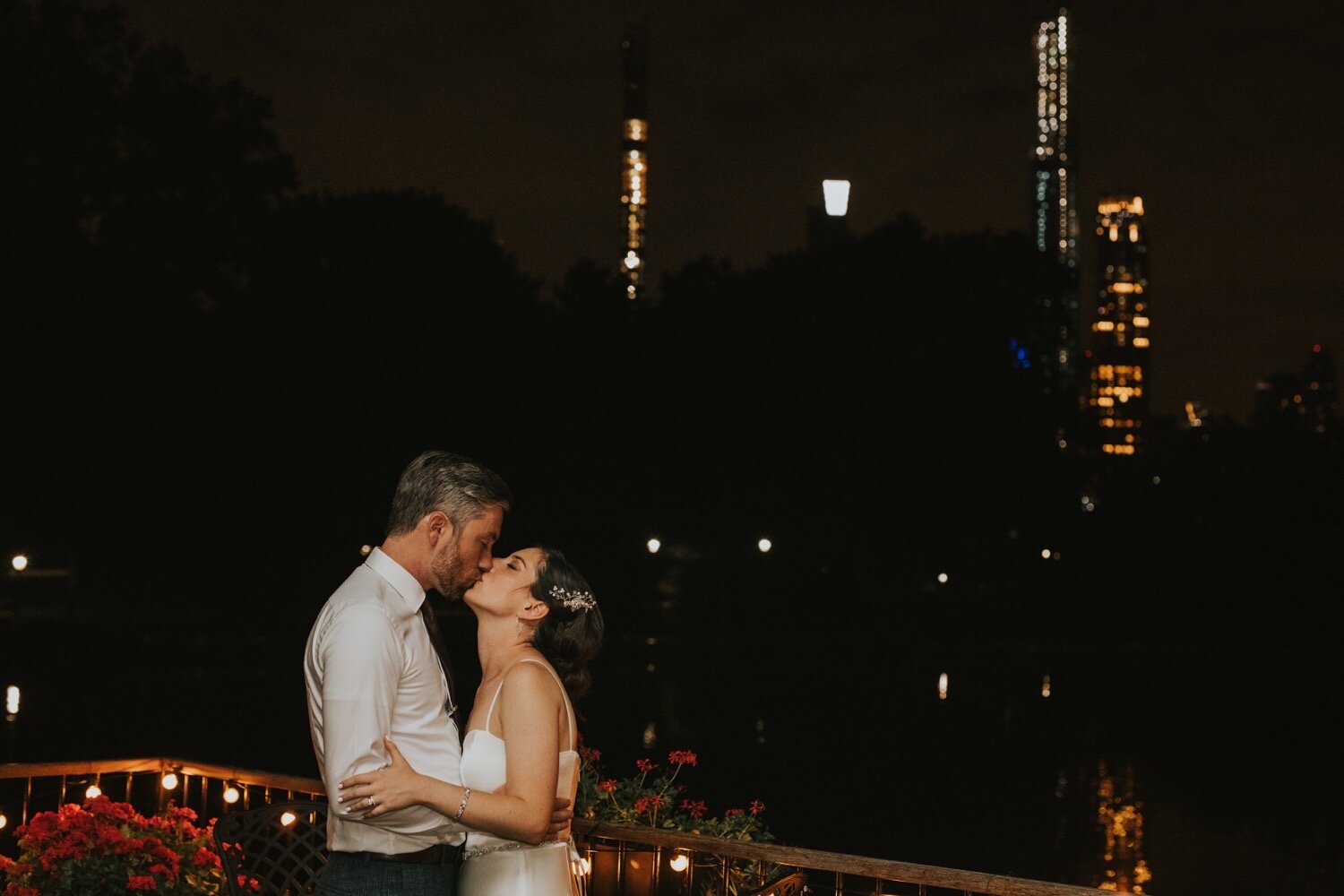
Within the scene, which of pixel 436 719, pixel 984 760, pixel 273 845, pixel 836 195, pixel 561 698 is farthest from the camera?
pixel 984 760

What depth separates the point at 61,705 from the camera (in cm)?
2542

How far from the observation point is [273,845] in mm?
5059

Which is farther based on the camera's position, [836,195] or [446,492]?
[836,195]

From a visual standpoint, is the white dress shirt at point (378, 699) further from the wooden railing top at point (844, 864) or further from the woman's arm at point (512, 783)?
the wooden railing top at point (844, 864)

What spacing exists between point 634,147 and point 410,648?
16541 centimetres

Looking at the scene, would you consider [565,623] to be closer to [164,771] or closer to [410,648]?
[410,648]

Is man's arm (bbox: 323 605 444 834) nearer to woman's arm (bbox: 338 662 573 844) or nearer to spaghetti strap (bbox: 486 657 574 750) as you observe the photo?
woman's arm (bbox: 338 662 573 844)

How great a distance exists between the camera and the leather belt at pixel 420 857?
3787 mm

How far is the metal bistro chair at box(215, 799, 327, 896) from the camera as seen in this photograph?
184 inches

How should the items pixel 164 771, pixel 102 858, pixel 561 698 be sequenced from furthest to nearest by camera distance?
pixel 164 771
pixel 102 858
pixel 561 698

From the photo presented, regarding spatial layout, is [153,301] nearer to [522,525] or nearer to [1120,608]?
[522,525]

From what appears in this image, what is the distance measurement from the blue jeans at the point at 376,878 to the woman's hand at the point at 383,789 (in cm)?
29

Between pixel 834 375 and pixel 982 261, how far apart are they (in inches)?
312

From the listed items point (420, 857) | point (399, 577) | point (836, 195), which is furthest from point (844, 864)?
point (836, 195)
